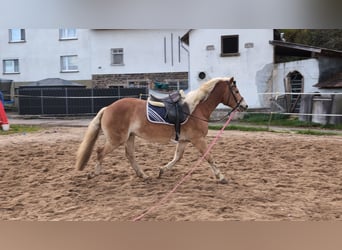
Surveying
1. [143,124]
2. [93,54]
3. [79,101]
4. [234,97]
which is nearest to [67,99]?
[79,101]

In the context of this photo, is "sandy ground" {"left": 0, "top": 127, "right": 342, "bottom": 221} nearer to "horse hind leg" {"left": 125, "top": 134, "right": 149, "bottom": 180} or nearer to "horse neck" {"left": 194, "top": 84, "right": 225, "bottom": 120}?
"horse hind leg" {"left": 125, "top": 134, "right": 149, "bottom": 180}

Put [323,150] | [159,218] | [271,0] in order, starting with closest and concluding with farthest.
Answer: [271,0] < [159,218] < [323,150]

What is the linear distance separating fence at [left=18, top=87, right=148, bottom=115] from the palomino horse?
0.23 ft

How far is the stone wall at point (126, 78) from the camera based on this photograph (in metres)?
2.45

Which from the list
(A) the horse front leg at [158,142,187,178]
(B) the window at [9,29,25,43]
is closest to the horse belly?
(A) the horse front leg at [158,142,187,178]

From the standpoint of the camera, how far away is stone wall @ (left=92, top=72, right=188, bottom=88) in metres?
2.45

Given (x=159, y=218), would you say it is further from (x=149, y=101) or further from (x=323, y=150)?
(x=323, y=150)

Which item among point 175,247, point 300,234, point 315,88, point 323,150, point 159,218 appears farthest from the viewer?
point 323,150

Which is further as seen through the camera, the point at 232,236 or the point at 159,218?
the point at 159,218

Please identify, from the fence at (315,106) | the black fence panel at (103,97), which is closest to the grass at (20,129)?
the black fence panel at (103,97)

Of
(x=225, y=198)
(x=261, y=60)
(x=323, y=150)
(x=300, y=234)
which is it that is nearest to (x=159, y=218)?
(x=225, y=198)

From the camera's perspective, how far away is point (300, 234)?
196cm

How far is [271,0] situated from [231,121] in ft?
4.63

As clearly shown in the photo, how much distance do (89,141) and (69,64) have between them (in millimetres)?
603
